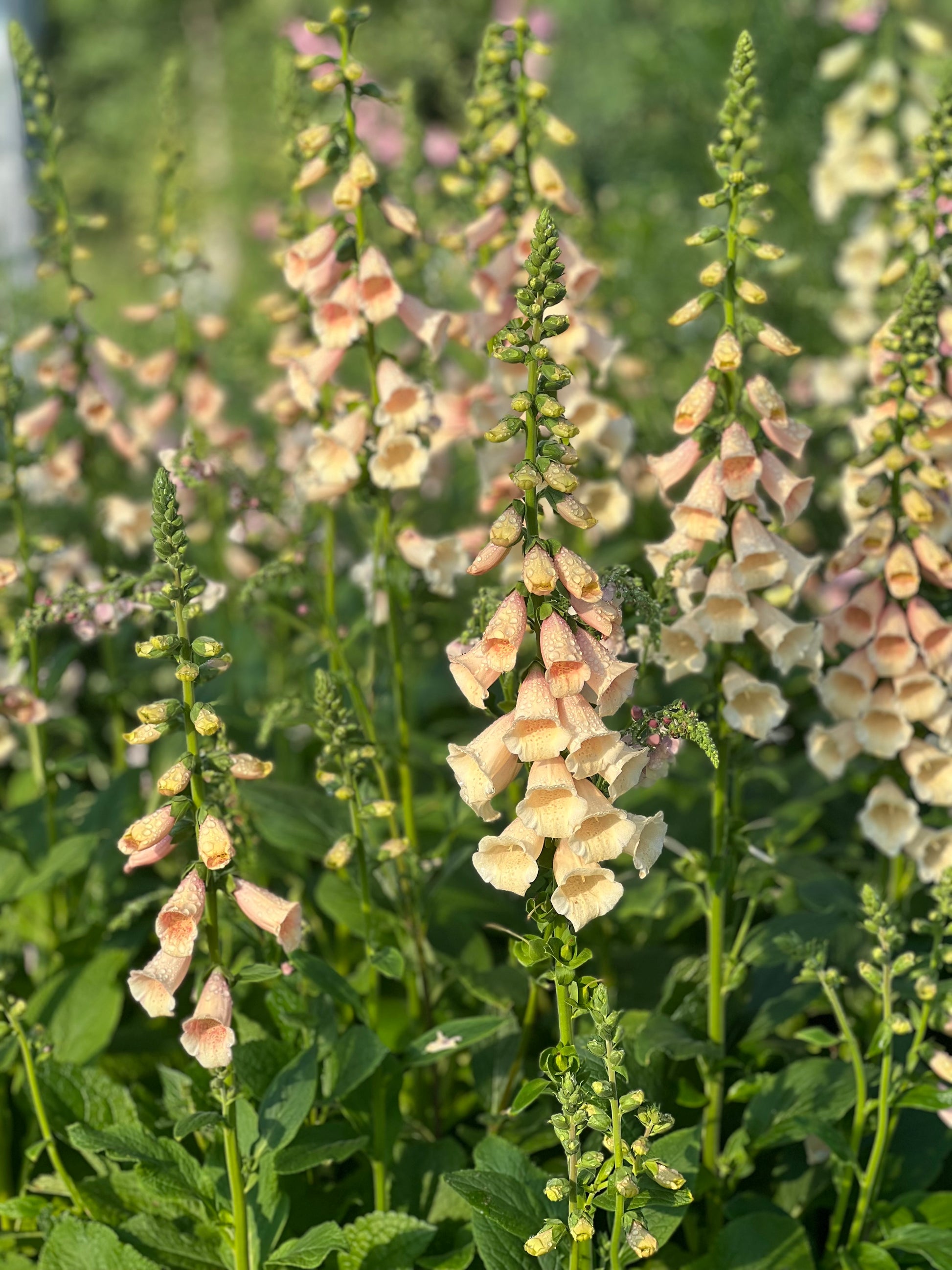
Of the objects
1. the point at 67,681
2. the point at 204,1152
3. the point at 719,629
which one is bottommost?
the point at 67,681

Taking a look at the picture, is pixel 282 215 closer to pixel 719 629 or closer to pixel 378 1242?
pixel 719 629

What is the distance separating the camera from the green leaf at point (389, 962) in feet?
7.24

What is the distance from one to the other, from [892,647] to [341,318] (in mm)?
1313

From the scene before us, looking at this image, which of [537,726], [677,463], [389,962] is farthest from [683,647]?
[389,962]

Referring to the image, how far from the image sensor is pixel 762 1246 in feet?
7.39

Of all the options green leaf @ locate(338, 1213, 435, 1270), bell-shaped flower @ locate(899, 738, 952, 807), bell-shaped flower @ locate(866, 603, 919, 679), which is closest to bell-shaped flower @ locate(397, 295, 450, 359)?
bell-shaped flower @ locate(866, 603, 919, 679)

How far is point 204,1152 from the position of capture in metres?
2.42

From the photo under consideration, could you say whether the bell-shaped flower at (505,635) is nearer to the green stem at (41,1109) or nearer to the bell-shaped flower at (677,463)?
the bell-shaped flower at (677,463)

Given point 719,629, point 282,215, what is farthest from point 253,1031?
point 282,215

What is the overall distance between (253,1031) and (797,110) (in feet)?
16.5

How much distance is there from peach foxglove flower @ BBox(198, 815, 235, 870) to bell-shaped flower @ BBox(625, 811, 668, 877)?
0.56 meters

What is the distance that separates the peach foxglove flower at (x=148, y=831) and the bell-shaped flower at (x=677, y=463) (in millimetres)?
1058

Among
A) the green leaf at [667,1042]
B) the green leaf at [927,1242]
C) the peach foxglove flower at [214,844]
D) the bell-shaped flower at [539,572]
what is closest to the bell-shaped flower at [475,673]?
the bell-shaped flower at [539,572]

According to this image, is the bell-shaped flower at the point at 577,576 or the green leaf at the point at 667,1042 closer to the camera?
the bell-shaped flower at the point at 577,576
